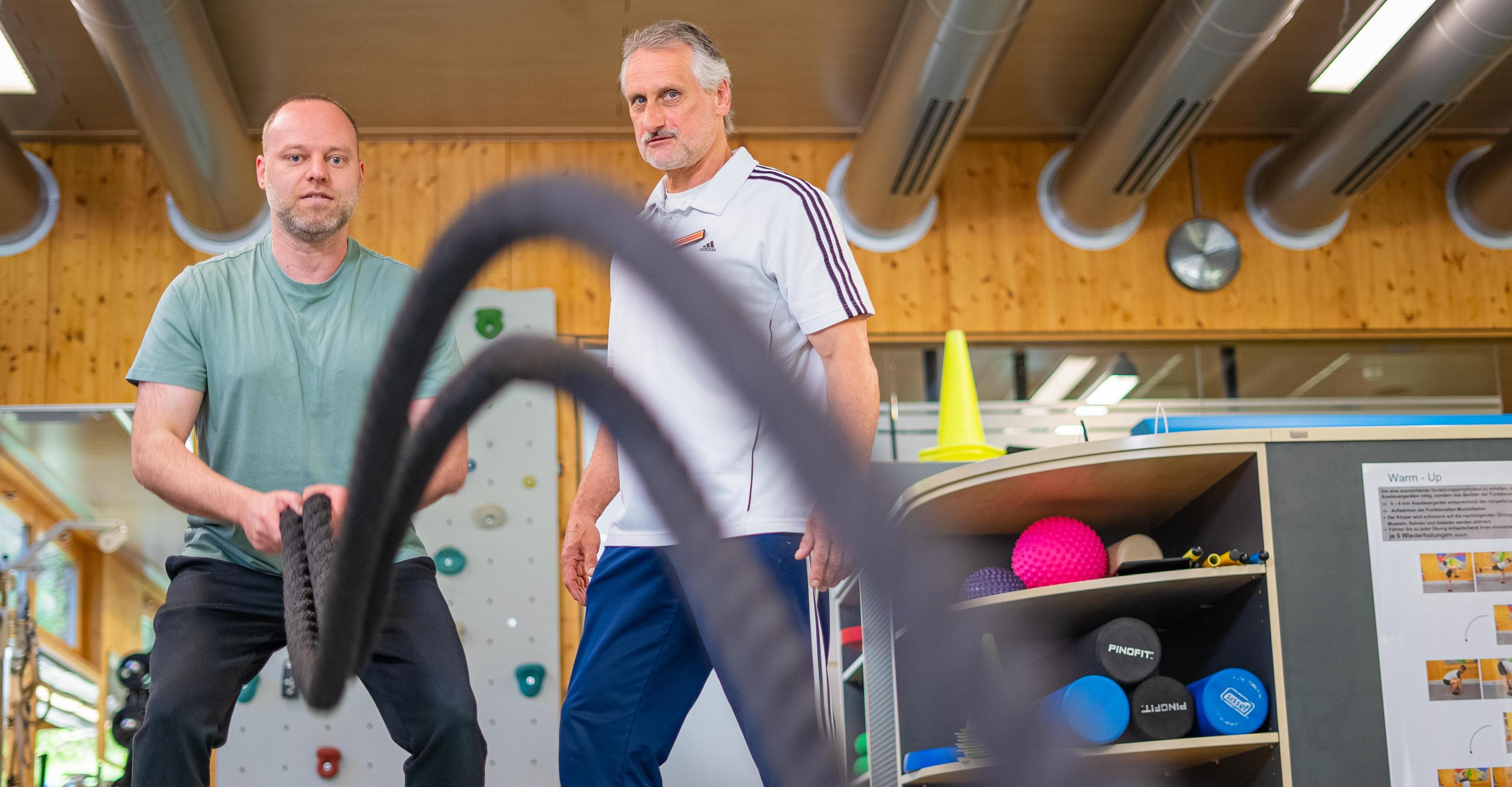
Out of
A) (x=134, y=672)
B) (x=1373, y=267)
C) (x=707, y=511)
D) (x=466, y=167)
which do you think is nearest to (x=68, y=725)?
(x=134, y=672)

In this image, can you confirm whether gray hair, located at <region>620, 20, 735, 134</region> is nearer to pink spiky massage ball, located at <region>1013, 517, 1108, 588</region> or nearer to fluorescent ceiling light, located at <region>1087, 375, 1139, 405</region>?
pink spiky massage ball, located at <region>1013, 517, 1108, 588</region>

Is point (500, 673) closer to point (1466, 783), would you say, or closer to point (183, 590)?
point (183, 590)

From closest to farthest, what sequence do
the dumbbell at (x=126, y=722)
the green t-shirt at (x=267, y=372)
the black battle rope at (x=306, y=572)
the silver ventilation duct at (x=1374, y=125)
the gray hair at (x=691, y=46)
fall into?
1. the black battle rope at (x=306, y=572)
2. the green t-shirt at (x=267, y=372)
3. the gray hair at (x=691, y=46)
4. the dumbbell at (x=126, y=722)
5. the silver ventilation duct at (x=1374, y=125)

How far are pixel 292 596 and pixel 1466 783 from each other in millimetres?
1615

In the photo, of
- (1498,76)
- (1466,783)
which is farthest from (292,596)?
(1498,76)

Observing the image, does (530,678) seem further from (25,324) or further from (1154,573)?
(1154,573)

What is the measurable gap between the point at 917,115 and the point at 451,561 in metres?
2.34

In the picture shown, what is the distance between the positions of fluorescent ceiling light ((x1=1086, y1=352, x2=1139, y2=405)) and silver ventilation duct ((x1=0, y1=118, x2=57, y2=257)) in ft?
14.3

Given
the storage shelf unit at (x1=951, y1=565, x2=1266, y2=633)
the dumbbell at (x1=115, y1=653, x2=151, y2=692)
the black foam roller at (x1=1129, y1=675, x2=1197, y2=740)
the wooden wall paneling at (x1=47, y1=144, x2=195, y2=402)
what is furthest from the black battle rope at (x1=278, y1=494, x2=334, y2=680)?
the wooden wall paneling at (x1=47, y1=144, x2=195, y2=402)

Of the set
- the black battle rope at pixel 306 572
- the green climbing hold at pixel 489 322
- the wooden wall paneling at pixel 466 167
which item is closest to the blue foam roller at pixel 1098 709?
the black battle rope at pixel 306 572

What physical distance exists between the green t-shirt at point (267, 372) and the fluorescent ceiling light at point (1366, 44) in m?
3.62

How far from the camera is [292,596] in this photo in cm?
123

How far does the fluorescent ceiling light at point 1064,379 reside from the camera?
516 centimetres

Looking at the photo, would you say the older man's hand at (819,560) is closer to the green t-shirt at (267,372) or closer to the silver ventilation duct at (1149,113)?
the green t-shirt at (267,372)
